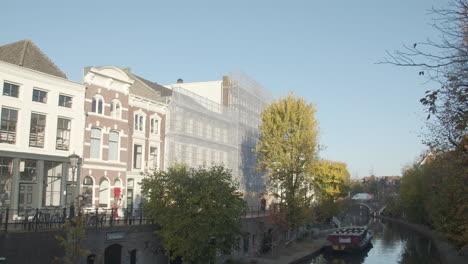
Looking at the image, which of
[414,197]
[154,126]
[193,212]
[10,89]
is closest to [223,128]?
[154,126]

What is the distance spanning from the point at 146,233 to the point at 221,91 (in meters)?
28.7

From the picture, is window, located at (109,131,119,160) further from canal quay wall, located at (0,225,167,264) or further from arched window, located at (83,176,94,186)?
canal quay wall, located at (0,225,167,264)

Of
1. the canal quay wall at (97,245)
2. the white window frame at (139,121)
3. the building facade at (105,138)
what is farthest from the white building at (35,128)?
the white window frame at (139,121)

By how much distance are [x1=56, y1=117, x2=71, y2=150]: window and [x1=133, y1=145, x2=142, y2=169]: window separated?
24.6 feet

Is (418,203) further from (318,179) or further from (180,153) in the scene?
(180,153)

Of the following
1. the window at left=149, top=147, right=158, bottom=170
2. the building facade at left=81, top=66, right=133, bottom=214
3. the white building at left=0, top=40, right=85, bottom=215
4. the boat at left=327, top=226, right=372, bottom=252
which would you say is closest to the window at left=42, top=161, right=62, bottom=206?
the white building at left=0, top=40, right=85, bottom=215

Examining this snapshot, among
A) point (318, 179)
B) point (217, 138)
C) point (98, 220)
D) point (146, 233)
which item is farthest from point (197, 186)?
point (318, 179)

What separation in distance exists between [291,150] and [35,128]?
25014mm

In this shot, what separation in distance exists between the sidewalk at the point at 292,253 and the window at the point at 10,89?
20745 millimetres

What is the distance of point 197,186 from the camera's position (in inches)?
1115

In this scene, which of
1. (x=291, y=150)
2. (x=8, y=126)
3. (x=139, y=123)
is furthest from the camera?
(x=291, y=150)

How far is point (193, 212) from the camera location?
2711cm

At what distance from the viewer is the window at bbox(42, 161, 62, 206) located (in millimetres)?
30745

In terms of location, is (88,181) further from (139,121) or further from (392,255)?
(392,255)
